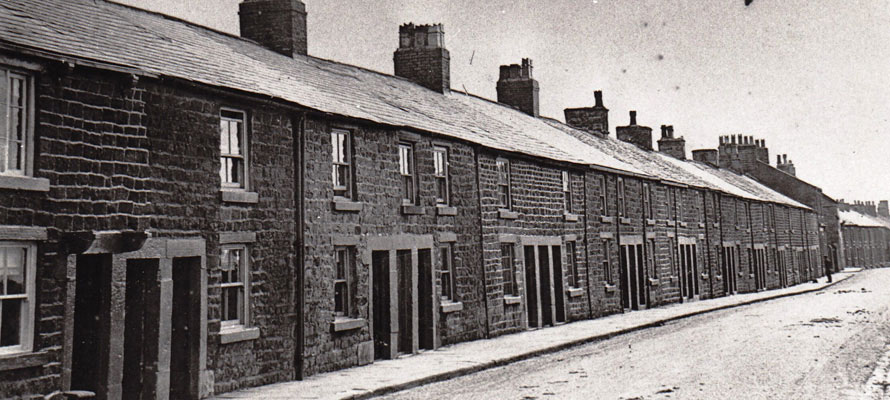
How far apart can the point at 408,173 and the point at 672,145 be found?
113 ft

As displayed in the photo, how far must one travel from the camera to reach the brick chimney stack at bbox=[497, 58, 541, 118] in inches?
1276

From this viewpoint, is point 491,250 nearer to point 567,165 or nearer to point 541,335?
point 541,335

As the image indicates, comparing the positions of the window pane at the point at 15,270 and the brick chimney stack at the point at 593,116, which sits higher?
the brick chimney stack at the point at 593,116

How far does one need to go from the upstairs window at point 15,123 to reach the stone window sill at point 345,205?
5.80 meters

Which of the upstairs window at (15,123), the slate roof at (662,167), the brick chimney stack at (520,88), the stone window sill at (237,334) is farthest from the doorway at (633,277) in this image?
the upstairs window at (15,123)

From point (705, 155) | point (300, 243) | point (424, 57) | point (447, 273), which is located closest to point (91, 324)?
point (300, 243)

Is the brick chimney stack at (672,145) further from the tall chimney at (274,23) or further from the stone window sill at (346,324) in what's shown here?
the stone window sill at (346,324)

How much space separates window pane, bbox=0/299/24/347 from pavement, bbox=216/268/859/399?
305cm

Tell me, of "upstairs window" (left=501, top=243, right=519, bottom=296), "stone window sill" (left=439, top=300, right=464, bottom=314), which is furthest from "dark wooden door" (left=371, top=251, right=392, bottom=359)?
"upstairs window" (left=501, top=243, right=519, bottom=296)

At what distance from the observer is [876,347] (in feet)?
52.0

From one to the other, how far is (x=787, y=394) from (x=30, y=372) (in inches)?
375

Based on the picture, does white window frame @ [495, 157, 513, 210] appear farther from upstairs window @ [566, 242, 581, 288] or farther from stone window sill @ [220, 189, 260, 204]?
stone window sill @ [220, 189, 260, 204]

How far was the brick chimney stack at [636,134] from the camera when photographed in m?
41.7

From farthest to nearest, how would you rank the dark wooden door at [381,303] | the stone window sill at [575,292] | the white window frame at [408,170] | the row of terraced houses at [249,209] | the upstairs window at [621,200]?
the upstairs window at [621,200], the stone window sill at [575,292], the white window frame at [408,170], the dark wooden door at [381,303], the row of terraced houses at [249,209]
